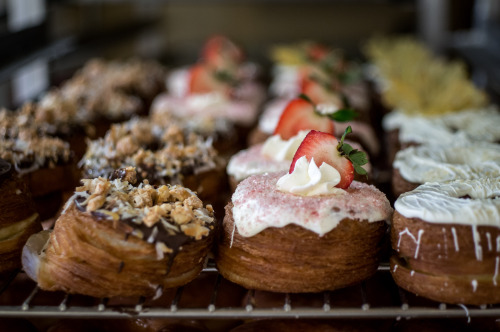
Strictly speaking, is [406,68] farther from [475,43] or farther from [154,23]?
[154,23]

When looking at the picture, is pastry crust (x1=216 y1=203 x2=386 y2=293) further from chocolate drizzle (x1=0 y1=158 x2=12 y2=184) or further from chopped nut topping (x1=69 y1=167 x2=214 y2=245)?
chocolate drizzle (x1=0 y1=158 x2=12 y2=184)

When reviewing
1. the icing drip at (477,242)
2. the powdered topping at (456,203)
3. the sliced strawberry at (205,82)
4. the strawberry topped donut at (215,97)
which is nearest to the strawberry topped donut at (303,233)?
the powdered topping at (456,203)

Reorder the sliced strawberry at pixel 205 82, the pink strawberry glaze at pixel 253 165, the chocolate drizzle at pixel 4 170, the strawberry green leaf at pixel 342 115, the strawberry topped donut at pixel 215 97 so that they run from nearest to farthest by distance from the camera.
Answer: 1. the chocolate drizzle at pixel 4 170
2. the pink strawberry glaze at pixel 253 165
3. the strawberry green leaf at pixel 342 115
4. the strawberry topped donut at pixel 215 97
5. the sliced strawberry at pixel 205 82

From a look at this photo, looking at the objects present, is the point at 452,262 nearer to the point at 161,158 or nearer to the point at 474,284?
the point at 474,284

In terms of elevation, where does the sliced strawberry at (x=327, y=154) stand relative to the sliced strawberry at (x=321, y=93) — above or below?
above

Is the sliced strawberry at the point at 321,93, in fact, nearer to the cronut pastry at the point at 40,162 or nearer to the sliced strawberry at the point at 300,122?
the sliced strawberry at the point at 300,122

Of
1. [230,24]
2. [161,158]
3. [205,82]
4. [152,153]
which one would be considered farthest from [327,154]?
[230,24]
